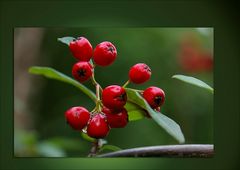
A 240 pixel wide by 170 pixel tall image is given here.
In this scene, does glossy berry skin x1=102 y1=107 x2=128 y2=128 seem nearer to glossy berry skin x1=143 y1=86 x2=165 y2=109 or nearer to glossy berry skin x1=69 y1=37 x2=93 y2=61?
glossy berry skin x1=143 y1=86 x2=165 y2=109

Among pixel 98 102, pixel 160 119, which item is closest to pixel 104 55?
pixel 98 102

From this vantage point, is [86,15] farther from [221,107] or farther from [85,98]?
[221,107]

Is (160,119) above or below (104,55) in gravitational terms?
below

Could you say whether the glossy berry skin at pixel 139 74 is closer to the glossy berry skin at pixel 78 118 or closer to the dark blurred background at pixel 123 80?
the glossy berry skin at pixel 78 118

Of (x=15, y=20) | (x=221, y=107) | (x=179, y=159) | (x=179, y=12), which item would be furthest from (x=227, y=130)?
(x=15, y=20)

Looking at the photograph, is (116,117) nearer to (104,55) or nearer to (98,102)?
(98,102)

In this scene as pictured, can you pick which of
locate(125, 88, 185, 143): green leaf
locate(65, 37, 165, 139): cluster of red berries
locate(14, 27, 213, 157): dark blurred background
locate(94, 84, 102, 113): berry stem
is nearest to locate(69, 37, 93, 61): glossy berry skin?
locate(65, 37, 165, 139): cluster of red berries

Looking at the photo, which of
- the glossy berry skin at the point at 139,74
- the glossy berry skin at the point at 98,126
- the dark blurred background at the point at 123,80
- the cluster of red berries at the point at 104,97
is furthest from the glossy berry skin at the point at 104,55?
the dark blurred background at the point at 123,80

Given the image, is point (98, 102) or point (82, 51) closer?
point (98, 102)
